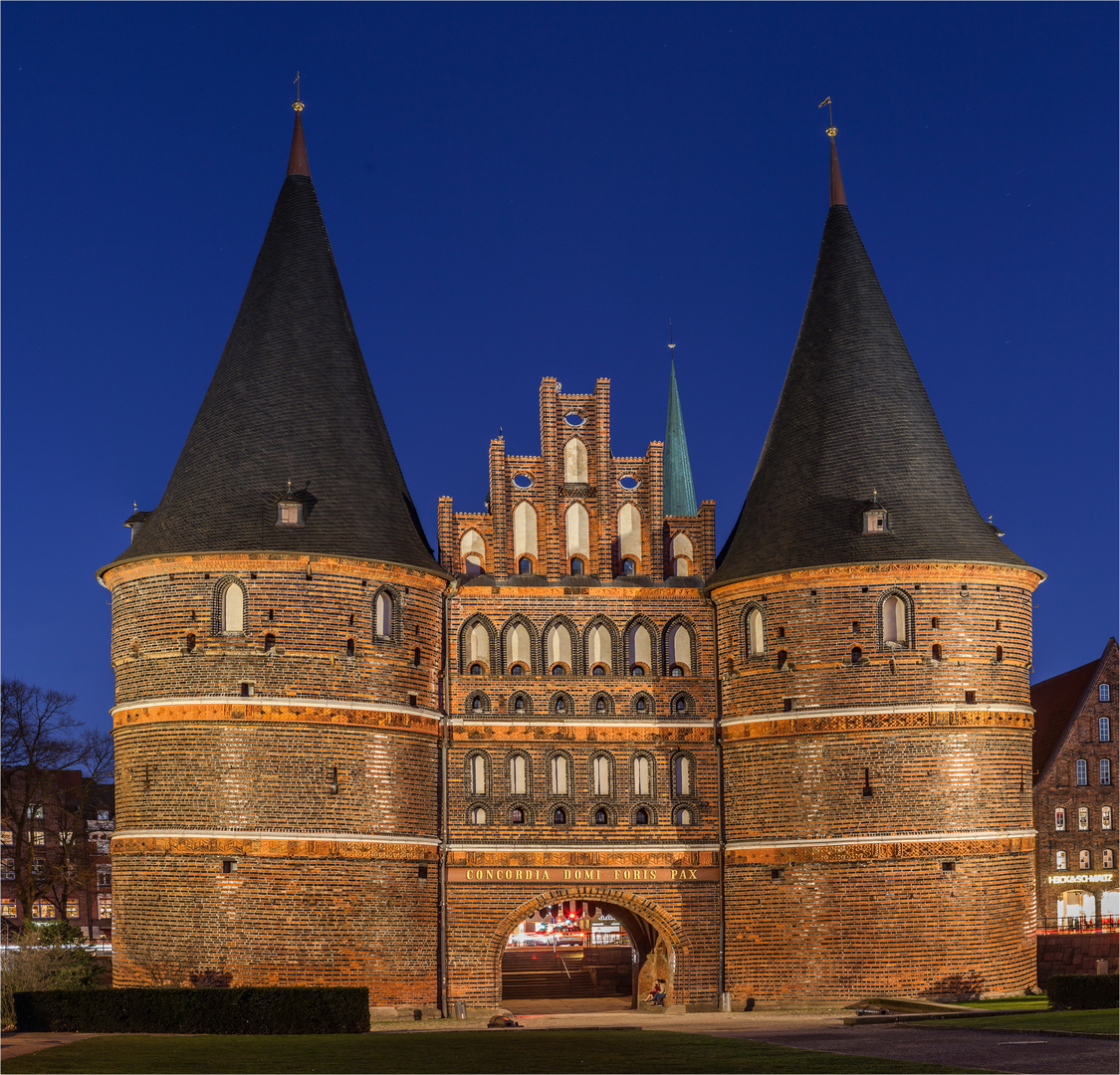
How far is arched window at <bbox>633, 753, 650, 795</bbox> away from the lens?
3875cm

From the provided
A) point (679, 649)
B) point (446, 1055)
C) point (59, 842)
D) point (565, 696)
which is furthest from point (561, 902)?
point (59, 842)

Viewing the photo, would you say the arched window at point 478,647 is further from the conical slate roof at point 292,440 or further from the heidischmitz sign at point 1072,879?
the heidischmitz sign at point 1072,879

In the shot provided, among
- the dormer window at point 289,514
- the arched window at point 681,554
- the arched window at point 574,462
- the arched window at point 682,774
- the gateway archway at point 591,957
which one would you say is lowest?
the gateway archway at point 591,957

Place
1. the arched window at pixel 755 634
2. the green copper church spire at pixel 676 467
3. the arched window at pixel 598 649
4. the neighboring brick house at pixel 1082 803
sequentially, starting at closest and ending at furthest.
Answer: the arched window at pixel 755 634 → the arched window at pixel 598 649 → the neighboring brick house at pixel 1082 803 → the green copper church spire at pixel 676 467

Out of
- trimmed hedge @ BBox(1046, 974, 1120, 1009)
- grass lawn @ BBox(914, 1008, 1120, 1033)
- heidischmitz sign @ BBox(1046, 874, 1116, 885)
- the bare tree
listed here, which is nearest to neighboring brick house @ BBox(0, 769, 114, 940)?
the bare tree

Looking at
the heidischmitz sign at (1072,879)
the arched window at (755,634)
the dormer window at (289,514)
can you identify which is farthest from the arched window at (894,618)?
the heidischmitz sign at (1072,879)

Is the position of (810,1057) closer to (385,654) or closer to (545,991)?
(385,654)

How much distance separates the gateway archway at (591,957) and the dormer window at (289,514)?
9.73 m

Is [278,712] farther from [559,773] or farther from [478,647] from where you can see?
[559,773]

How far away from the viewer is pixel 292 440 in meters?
37.4

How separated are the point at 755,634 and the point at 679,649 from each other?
2.09 meters

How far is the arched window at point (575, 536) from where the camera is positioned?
130 feet

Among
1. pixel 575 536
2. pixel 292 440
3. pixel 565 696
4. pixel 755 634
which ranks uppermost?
pixel 292 440

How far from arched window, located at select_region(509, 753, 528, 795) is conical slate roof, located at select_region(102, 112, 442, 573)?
460cm
